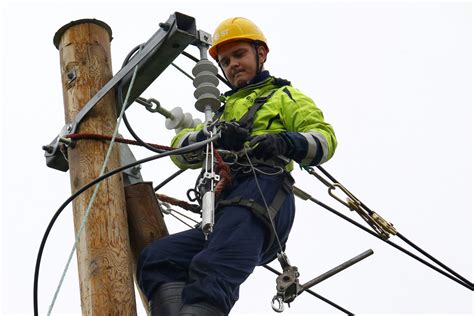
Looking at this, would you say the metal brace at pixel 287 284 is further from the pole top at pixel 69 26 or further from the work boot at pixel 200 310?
the pole top at pixel 69 26

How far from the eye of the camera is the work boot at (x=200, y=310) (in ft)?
14.7

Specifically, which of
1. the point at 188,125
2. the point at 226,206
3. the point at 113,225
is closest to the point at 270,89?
the point at 188,125

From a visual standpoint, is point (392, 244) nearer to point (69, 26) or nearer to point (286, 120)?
point (286, 120)

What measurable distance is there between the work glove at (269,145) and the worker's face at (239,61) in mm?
791

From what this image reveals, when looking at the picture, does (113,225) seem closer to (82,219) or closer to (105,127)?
(82,219)

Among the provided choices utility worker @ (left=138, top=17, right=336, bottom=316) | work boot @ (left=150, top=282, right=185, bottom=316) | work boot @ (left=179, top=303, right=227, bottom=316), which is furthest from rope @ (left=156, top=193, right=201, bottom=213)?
work boot @ (left=179, top=303, right=227, bottom=316)

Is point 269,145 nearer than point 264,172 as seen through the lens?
Yes

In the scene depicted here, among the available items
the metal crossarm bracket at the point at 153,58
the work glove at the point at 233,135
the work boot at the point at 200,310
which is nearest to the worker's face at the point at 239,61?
the metal crossarm bracket at the point at 153,58

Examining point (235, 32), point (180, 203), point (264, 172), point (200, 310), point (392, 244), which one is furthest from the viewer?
point (392, 244)

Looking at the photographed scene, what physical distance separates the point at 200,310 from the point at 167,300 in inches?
10.9

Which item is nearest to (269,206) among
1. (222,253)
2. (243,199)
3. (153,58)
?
(243,199)

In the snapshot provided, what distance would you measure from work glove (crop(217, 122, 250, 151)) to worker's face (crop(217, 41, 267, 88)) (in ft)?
2.44

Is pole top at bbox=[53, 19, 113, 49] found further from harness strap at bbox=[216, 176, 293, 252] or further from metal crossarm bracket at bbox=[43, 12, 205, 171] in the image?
harness strap at bbox=[216, 176, 293, 252]

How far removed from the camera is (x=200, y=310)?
176 inches
